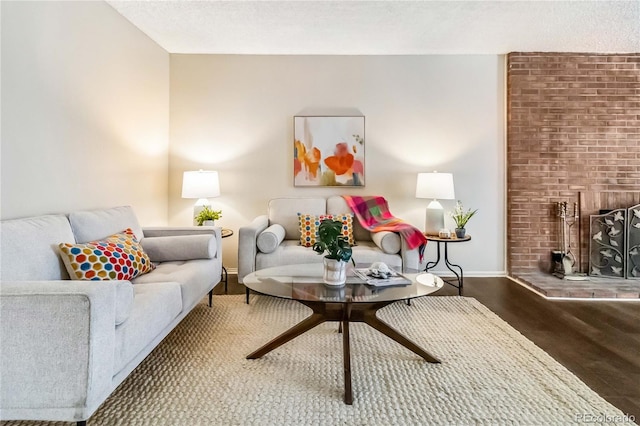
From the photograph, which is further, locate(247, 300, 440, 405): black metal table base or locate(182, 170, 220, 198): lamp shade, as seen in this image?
locate(182, 170, 220, 198): lamp shade

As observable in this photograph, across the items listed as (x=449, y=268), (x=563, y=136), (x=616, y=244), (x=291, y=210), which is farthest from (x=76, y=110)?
(x=616, y=244)

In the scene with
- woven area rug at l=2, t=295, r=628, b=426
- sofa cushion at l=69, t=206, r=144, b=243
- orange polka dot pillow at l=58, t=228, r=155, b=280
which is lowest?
woven area rug at l=2, t=295, r=628, b=426

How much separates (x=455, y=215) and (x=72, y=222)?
3452 mm

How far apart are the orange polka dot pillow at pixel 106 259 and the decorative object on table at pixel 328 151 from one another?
6.64 ft

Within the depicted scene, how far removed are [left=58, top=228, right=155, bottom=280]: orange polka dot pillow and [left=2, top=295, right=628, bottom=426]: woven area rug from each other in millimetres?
526

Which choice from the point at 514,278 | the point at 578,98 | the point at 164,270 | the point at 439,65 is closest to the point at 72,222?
the point at 164,270

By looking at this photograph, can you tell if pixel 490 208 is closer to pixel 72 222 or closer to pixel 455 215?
pixel 455 215

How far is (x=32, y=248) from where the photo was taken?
176 cm

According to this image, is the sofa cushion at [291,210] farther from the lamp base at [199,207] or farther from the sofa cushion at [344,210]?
the lamp base at [199,207]

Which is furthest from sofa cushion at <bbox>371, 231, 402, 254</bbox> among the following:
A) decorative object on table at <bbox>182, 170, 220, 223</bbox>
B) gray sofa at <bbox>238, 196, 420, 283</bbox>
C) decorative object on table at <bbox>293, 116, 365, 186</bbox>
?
decorative object on table at <bbox>182, 170, 220, 223</bbox>

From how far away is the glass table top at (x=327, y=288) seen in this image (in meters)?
1.79

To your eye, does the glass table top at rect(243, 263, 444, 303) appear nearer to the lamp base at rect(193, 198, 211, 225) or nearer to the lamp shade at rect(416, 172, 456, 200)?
the lamp shade at rect(416, 172, 456, 200)

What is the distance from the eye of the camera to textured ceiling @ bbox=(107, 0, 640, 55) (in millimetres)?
2863

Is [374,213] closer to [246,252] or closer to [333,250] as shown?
[246,252]
